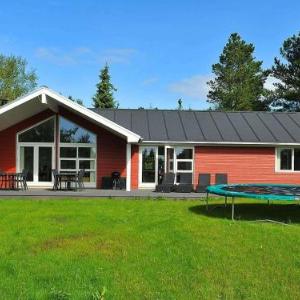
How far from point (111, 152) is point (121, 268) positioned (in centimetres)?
1452

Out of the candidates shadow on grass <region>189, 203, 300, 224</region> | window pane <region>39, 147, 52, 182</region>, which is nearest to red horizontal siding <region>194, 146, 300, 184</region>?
shadow on grass <region>189, 203, 300, 224</region>

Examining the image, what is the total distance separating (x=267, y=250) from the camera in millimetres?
8859

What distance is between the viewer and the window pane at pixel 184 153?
864 inches

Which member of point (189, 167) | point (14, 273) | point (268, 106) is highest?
point (268, 106)

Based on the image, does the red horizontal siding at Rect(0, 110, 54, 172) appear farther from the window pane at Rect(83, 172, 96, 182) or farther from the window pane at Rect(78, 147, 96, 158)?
the window pane at Rect(83, 172, 96, 182)

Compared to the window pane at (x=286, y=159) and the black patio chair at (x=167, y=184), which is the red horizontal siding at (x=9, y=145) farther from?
the window pane at (x=286, y=159)

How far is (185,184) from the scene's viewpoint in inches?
808

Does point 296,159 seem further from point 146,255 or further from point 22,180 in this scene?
point 146,255

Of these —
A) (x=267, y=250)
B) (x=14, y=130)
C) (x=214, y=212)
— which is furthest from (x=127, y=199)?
(x=267, y=250)

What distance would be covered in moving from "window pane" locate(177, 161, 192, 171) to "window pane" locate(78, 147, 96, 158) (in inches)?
141

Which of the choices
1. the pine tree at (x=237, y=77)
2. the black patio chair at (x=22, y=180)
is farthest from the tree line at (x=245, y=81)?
the black patio chair at (x=22, y=180)

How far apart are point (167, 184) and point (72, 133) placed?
479 cm

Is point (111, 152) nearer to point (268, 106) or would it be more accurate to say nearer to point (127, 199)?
point (127, 199)

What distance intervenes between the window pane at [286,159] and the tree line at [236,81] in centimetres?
2525
